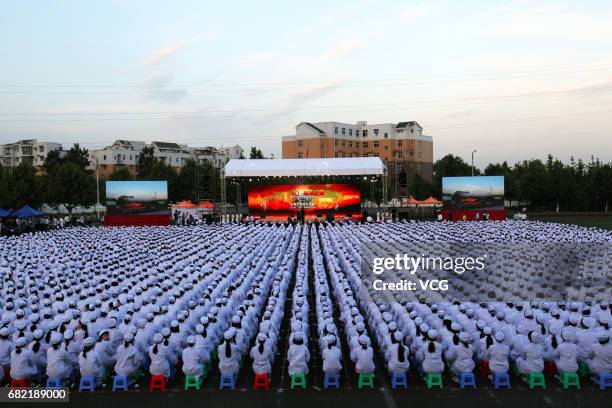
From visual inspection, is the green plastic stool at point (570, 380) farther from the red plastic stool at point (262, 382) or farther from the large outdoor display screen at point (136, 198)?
the large outdoor display screen at point (136, 198)

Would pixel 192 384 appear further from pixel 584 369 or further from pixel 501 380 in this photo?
pixel 584 369

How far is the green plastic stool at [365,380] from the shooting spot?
8102 mm

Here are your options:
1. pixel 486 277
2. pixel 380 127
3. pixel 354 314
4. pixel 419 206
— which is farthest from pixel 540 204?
pixel 354 314

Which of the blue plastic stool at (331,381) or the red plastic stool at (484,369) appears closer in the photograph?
the blue plastic stool at (331,381)

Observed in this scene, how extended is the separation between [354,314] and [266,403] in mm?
2929

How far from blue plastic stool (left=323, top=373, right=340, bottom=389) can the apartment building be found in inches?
3066

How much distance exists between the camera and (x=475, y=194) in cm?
3719

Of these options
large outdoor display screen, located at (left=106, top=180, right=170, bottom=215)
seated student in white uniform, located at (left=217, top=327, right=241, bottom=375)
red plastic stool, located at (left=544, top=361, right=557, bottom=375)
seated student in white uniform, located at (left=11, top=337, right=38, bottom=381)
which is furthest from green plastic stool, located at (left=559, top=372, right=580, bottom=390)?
large outdoor display screen, located at (left=106, top=180, right=170, bottom=215)

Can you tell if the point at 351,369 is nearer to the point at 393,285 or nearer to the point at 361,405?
the point at 361,405

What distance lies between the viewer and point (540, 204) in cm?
5069

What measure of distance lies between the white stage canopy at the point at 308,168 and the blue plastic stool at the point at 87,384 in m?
29.5

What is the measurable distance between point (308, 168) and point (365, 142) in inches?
1601

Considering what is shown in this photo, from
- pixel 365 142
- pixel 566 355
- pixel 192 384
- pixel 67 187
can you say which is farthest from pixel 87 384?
pixel 365 142

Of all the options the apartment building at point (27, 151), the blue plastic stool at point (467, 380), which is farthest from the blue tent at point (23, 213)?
the apartment building at point (27, 151)
